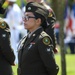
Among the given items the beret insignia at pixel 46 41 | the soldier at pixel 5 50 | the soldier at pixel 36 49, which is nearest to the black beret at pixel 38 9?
the soldier at pixel 36 49

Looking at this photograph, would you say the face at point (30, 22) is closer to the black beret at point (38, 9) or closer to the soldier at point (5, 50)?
the black beret at point (38, 9)

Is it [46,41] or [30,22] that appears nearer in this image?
[46,41]

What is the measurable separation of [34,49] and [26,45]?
0.18m

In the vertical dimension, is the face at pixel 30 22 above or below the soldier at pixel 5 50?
above

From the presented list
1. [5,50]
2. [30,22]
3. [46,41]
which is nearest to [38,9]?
[30,22]

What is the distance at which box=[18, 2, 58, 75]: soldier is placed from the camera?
724 centimetres

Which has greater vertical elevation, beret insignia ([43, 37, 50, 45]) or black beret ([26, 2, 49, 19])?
black beret ([26, 2, 49, 19])

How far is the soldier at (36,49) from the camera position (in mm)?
7238

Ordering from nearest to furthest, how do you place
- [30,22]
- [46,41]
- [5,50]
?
1. [46,41]
2. [30,22]
3. [5,50]

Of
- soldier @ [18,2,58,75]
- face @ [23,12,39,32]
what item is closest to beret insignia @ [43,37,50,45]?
soldier @ [18,2,58,75]

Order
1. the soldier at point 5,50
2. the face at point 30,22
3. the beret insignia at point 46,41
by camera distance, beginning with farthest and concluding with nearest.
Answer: the soldier at point 5,50
the face at point 30,22
the beret insignia at point 46,41

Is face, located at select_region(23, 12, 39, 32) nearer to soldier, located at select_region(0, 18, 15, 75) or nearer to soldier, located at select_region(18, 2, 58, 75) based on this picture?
soldier, located at select_region(18, 2, 58, 75)

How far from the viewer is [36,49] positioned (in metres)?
7.32

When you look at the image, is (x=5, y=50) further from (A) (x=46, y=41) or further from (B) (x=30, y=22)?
(A) (x=46, y=41)
